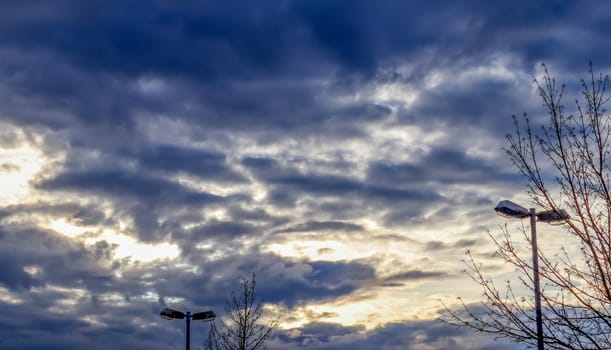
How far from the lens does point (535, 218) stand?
1936 centimetres

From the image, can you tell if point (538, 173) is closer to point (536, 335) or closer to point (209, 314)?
point (536, 335)

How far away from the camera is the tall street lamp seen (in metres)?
14.9

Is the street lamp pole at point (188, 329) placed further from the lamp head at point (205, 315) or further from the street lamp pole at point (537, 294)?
the street lamp pole at point (537, 294)

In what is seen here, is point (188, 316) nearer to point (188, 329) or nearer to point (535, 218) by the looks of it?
point (188, 329)

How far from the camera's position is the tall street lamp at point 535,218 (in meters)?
14.9

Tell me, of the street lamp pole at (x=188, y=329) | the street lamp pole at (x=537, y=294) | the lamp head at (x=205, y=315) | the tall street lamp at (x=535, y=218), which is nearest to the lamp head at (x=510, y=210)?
the tall street lamp at (x=535, y=218)

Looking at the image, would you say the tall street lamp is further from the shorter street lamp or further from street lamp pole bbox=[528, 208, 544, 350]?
the shorter street lamp

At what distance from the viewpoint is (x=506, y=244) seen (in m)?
15.7

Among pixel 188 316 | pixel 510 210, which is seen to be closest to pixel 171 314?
pixel 188 316

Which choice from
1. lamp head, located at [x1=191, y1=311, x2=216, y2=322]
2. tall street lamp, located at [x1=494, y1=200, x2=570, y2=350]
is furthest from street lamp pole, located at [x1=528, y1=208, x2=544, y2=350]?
lamp head, located at [x1=191, y1=311, x2=216, y2=322]

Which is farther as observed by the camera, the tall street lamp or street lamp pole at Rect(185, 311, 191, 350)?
street lamp pole at Rect(185, 311, 191, 350)

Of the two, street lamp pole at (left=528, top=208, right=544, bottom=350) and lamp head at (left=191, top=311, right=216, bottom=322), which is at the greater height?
lamp head at (left=191, top=311, right=216, bottom=322)

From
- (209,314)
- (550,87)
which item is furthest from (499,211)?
(209,314)

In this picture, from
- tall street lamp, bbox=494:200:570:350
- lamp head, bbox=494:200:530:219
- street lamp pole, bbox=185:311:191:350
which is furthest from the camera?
street lamp pole, bbox=185:311:191:350
